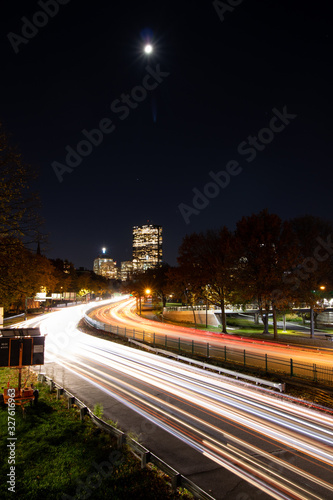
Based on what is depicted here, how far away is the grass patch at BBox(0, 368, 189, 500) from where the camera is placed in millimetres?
7027

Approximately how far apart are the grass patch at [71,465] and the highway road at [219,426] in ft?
3.53

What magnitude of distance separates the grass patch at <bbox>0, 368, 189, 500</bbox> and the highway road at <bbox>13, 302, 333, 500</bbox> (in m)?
1.07

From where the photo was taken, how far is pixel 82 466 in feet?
26.2

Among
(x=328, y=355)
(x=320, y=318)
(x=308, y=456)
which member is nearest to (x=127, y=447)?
(x=308, y=456)

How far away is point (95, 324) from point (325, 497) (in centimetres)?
3632

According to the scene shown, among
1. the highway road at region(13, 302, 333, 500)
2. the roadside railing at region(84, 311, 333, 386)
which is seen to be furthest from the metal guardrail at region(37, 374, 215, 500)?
the roadside railing at region(84, 311, 333, 386)

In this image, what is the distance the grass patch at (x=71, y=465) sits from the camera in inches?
277

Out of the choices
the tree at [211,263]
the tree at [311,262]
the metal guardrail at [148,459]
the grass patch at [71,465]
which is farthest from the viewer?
the tree at [211,263]

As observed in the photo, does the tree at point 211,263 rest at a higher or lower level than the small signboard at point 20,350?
higher

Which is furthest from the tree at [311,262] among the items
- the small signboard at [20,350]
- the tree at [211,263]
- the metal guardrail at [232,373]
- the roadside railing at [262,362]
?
the small signboard at [20,350]

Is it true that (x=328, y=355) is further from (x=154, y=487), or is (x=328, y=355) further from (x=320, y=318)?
(x=320, y=318)

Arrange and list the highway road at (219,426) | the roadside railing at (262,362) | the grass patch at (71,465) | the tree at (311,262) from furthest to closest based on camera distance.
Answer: the tree at (311,262) < the roadside railing at (262,362) < the highway road at (219,426) < the grass patch at (71,465)

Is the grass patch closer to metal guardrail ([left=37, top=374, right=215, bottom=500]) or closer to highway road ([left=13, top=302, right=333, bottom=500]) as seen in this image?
metal guardrail ([left=37, top=374, right=215, bottom=500])

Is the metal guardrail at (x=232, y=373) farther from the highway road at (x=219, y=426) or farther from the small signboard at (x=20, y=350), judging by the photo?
the small signboard at (x=20, y=350)
